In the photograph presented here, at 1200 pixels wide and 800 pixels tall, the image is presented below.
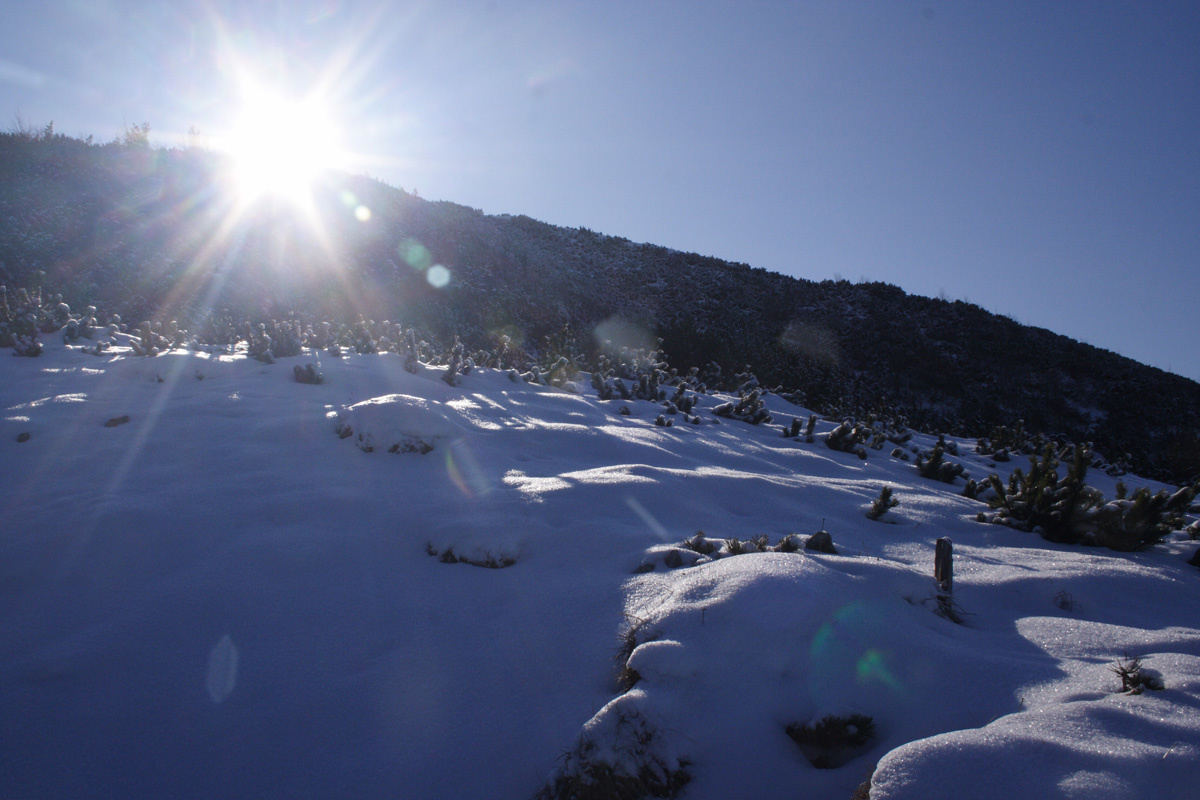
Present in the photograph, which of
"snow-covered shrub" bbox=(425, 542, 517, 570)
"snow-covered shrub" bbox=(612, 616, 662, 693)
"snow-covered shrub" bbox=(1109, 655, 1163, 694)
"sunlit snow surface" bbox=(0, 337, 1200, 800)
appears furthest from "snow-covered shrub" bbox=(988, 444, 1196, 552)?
"snow-covered shrub" bbox=(425, 542, 517, 570)

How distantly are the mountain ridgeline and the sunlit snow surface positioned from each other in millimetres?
8574

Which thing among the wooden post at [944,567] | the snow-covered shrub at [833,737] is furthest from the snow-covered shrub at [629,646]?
the wooden post at [944,567]

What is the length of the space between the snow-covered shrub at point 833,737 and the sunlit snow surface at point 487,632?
0.13 ft

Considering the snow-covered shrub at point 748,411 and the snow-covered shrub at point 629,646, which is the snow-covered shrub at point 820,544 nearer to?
the snow-covered shrub at point 629,646

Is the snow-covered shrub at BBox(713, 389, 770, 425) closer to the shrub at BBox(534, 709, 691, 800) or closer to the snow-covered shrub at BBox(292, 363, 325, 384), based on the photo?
the snow-covered shrub at BBox(292, 363, 325, 384)

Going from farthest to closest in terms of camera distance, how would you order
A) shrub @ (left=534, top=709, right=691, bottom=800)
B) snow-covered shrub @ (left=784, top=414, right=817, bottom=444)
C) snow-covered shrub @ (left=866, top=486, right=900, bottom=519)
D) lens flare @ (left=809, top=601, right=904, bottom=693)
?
snow-covered shrub @ (left=784, top=414, right=817, bottom=444), snow-covered shrub @ (left=866, top=486, right=900, bottom=519), lens flare @ (left=809, top=601, right=904, bottom=693), shrub @ (left=534, top=709, right=691, bottom=800)

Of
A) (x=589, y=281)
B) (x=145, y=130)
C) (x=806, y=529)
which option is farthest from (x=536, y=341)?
(x=806, y=529)

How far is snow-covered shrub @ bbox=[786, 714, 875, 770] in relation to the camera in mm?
1573

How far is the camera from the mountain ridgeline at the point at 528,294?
41.5ft

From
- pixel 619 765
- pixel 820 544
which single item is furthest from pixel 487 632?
pixel 820 544

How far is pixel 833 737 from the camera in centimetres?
158

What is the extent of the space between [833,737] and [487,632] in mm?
1246

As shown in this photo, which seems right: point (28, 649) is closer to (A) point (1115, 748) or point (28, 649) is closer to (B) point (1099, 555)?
(A) point (1115, 748)

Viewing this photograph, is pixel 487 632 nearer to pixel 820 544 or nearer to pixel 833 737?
pixel 833 737
